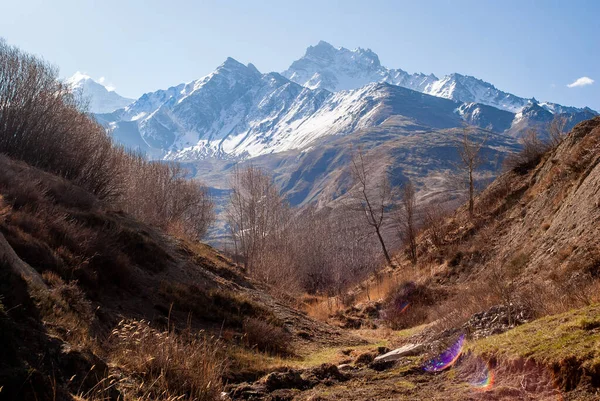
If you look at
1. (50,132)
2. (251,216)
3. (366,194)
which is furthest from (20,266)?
(366,194)

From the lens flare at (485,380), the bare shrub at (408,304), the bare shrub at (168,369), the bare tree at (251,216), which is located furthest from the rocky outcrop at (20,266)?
the bare tree at (251,216)

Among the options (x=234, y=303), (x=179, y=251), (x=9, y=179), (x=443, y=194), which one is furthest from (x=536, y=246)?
(x=443, y=194)

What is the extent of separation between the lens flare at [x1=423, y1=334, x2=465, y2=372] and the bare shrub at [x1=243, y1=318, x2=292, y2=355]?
5.44 m

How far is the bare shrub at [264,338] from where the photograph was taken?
1092cm

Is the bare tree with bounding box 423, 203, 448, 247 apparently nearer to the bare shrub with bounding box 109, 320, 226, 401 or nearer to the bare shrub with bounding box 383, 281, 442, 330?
the bare shrub with bounding box 383, 281, 442, 330

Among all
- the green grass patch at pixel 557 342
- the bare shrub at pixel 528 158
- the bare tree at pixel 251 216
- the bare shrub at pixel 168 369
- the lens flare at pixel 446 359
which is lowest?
the bare tree at pixel 251 216

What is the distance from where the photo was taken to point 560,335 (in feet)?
13.8

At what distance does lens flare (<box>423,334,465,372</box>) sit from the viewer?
5419mm

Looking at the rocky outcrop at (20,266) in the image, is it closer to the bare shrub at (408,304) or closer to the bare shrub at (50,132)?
the bare shrub at (50,132)

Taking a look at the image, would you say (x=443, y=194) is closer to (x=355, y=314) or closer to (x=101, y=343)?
(x=355, y=314)

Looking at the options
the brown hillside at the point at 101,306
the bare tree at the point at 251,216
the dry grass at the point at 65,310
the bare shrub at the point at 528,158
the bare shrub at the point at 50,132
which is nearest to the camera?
the brown hillside at the point at 101,306

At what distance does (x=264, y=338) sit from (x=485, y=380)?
7484mm

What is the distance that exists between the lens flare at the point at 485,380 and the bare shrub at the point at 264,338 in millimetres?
6718

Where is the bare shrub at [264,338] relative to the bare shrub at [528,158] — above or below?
below
